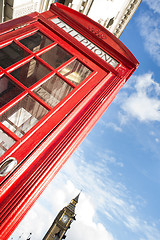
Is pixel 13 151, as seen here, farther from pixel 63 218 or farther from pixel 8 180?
pixel 63 218

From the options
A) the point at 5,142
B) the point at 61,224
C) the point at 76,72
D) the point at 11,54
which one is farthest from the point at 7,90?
the point at 61,224

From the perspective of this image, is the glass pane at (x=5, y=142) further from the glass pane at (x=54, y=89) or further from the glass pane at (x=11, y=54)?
the glass pane at (x=11, y=54)

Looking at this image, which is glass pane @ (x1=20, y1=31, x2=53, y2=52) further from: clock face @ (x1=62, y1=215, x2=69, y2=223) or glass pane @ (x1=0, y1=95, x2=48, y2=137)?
clock face @ (x1=62, y1=215, x2=69, y2=223)

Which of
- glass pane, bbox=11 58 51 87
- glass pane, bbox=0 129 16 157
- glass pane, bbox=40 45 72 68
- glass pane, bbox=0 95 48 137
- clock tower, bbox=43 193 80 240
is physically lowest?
glass pane, bbox=0 129 16 157

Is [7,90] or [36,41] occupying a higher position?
[36,41]

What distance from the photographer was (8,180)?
88.2 inches

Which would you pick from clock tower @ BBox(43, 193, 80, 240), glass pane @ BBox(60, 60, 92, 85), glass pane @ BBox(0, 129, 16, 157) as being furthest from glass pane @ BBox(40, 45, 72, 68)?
clock tower @ BBox(43, 193, 80, 240)

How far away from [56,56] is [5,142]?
2216 mm

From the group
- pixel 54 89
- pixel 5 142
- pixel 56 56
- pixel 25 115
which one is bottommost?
pixel 5 142

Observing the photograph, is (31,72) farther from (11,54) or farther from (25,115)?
(25,115)

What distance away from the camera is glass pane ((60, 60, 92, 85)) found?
3833 mm

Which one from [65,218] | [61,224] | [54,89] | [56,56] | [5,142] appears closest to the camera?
[5,142]

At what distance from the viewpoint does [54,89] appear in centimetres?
368

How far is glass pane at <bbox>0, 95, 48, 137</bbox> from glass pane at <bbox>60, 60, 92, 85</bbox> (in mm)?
974
